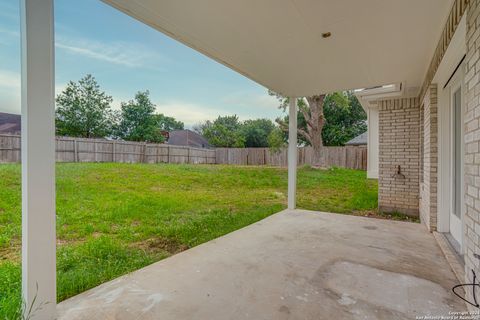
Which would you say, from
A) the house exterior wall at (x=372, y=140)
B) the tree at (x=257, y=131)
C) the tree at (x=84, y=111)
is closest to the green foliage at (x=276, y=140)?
the tree at (x=257, y=131)

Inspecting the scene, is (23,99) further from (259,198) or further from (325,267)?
(259,198)

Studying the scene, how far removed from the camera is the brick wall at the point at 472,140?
1.60 metres

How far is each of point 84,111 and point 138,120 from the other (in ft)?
4.76

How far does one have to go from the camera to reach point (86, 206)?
14.3 feet

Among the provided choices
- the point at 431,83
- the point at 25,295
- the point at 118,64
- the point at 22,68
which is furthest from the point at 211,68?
the point at 25,295

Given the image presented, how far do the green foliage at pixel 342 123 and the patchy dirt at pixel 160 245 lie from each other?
16.2 m

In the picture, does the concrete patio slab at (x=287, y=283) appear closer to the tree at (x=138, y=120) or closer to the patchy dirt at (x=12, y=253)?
the patchy dirt at (x=12, y=253)

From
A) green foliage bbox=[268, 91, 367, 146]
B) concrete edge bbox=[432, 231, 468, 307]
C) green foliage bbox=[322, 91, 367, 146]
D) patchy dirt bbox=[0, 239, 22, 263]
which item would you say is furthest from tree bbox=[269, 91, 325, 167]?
patchy dirt bbox=[0, 239, 22, 263]

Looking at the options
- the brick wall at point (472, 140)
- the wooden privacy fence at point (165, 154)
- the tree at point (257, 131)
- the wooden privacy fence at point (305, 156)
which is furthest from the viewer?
the tree at point (257, 131)

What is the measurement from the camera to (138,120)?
20.9 feet

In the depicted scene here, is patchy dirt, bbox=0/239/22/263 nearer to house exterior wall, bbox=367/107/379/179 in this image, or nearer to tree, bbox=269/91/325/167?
house exterior wall, bbox=367/107/379/179

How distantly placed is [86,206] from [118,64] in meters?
2.99

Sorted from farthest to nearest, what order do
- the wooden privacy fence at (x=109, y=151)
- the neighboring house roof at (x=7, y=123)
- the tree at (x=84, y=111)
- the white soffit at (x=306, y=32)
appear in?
the tree at (x=84, y=111)
the wooden privacy fence at (x=109, y=151)
the neighboring house roof at (x=7, y=123)
the white soffit at (x=306, y=32)

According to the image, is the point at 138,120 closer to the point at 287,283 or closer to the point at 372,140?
the point at 287,283
